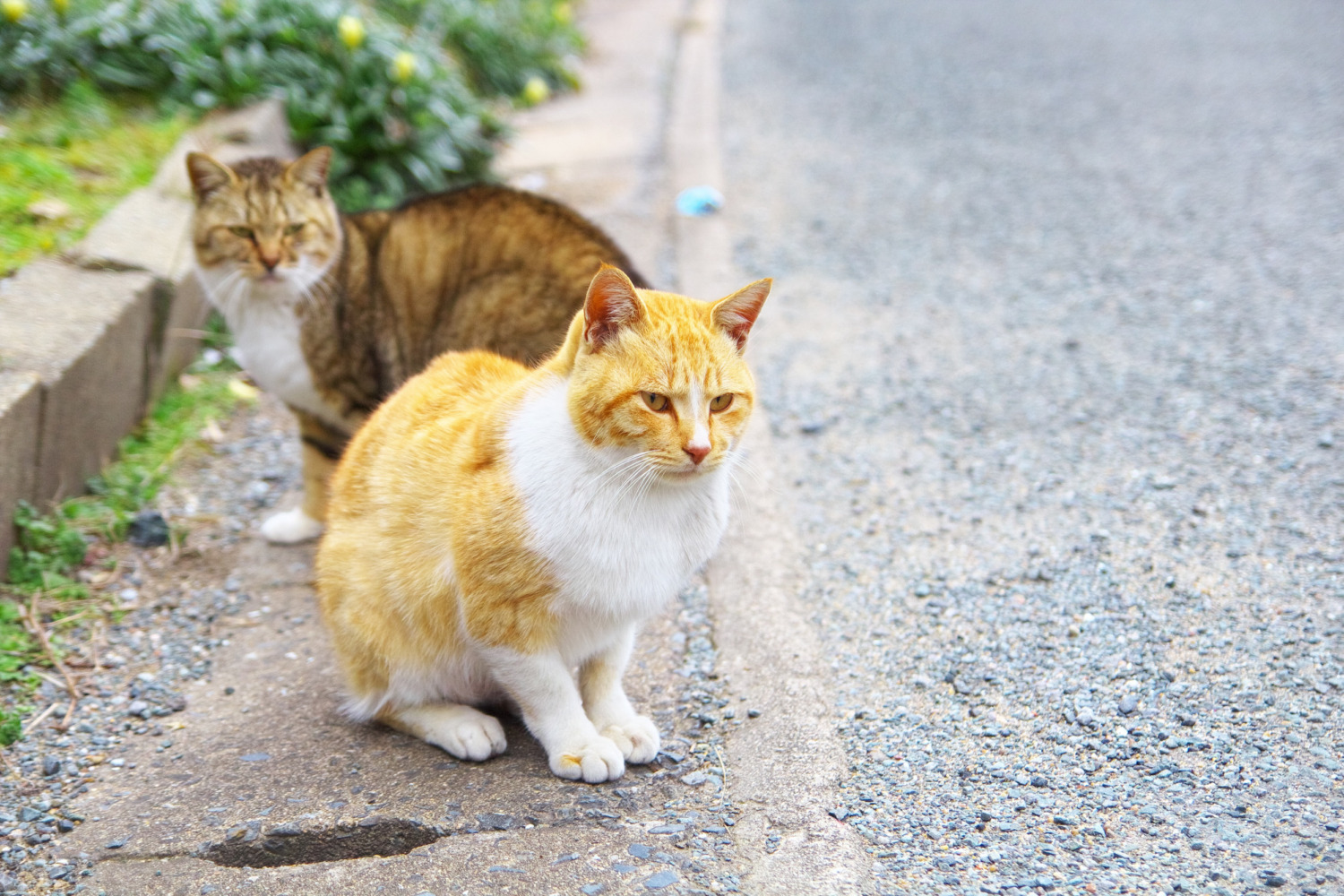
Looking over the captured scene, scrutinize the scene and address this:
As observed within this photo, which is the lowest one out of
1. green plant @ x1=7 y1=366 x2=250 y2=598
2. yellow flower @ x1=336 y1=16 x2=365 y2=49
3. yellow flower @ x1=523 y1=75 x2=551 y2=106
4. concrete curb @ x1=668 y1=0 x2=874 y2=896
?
green plant @ x1=7 y1=366 x2=250 y2=598

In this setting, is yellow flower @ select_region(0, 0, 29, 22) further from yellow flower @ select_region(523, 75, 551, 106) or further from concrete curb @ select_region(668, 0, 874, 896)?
concrete curb @ select_region(668, 0, 874, 896)

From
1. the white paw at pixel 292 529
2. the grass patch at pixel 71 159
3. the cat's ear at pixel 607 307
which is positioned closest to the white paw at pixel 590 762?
the cat's ear at pixel 607 307

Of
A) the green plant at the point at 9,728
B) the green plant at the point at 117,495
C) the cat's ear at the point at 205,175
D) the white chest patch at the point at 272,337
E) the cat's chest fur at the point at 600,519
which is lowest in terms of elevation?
the green plant at the point at 9,728

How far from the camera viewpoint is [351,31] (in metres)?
5.47

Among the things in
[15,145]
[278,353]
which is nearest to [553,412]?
[278,353]

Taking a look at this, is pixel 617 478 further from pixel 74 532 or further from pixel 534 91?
pixel 534 91

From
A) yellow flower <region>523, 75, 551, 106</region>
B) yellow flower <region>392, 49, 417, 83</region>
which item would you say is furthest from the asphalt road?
yellow flower <region>392, 49, 417, 83</region>

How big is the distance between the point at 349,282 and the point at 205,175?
1.75ft

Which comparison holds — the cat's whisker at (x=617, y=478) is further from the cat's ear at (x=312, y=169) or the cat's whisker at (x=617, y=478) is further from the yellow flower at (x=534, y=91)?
the yellow flower at (x=534, y=91)

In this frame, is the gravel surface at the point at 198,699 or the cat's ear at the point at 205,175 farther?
the cat's ear at the point at 205,175

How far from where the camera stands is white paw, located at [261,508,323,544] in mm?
3639

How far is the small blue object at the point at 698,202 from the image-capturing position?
588cm

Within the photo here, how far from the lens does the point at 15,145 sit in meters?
4.80

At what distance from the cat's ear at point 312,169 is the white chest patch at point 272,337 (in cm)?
37
